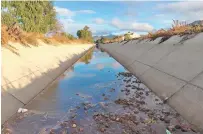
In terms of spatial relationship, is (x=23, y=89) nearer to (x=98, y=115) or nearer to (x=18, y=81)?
(x=18, y=81)

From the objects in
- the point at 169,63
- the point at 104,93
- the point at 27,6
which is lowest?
the point at 104,93

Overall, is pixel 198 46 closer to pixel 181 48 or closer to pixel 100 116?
pixel 181 48

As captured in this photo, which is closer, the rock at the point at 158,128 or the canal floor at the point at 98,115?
the rock at the point at 158,128

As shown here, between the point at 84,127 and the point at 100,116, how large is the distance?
2.99 feet

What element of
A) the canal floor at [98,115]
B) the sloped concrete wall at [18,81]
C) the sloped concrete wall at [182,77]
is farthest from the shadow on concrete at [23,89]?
the sloped concrete wall at [182,77]

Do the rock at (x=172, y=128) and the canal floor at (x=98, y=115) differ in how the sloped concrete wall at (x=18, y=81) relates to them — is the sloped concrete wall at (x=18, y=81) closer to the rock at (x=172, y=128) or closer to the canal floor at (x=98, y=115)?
the canal floor at (x=98, y=115)

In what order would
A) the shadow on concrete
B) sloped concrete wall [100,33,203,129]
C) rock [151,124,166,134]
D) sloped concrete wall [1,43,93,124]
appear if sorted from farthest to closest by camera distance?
sloped concrete wall [1,43,93,124] < the shadow on concrete < sloped concrete wall [100,33,203,129] < rock [151,124,166,134]

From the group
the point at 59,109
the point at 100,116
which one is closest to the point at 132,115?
the point at 100,116

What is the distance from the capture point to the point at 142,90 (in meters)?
11.2

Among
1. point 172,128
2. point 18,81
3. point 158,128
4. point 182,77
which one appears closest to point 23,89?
point 18,81

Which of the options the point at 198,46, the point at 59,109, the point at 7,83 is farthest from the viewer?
the point at 198,46

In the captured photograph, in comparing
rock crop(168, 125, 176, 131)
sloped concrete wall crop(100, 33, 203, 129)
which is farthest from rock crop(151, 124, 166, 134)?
sloped concrete wall crop(100, 33, 203, 129)

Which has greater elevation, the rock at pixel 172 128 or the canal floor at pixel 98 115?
the rock at pixel 172 128

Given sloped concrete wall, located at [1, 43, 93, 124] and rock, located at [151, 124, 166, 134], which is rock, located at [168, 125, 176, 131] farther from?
sloped concrete wall, located at [1, 43, 93, 124]
